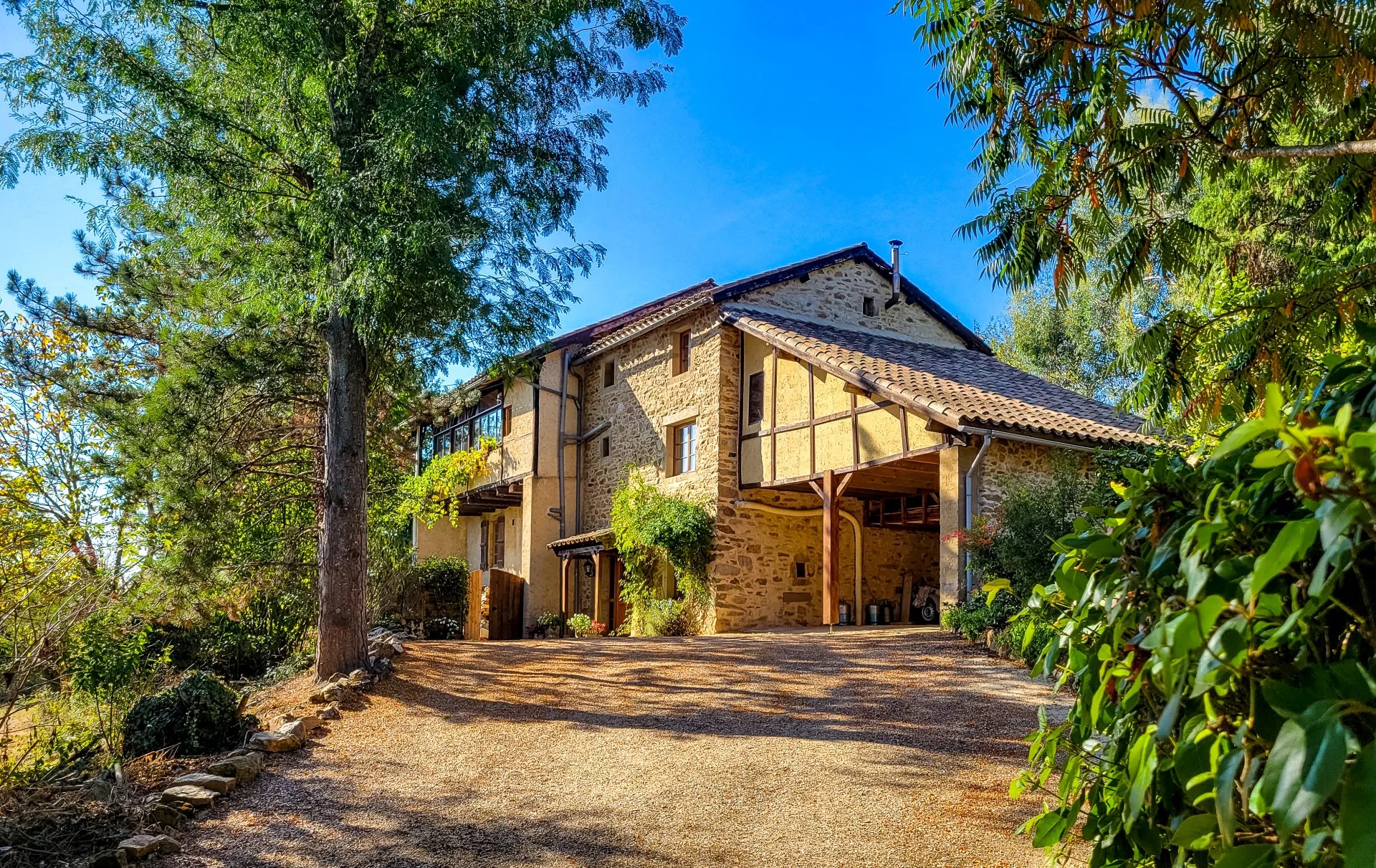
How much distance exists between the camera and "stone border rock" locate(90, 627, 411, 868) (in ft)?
15.8

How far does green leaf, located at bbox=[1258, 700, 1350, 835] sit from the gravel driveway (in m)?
3.88

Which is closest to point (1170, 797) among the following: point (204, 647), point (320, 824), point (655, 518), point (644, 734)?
point (320, 824)

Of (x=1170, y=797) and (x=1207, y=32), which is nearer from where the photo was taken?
(x=1170, y=797)

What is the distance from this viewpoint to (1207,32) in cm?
502

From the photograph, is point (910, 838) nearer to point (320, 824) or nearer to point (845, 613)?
point (320, 824)

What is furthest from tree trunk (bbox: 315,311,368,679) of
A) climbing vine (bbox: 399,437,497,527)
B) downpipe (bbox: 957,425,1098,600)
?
climbing vine (bbox: 399,437,497,527)

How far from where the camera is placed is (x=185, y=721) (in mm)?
6816

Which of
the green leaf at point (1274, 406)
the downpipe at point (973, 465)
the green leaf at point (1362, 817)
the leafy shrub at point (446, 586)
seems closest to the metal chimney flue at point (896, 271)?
the downpipe at point (973, 465)

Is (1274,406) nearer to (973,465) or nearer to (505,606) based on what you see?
(973,465)

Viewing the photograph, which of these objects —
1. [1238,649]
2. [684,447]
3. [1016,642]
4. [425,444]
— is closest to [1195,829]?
[1238,649]

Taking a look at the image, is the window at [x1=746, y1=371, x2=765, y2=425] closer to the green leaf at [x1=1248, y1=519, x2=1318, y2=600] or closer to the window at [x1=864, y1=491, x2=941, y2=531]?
the window at [x1=864, y1=491, x2=941, y2=531]

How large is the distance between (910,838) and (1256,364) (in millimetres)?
3322

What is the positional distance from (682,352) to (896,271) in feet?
14.4

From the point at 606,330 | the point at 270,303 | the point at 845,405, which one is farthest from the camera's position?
the point at 606,330
